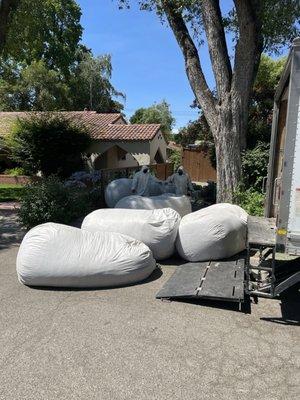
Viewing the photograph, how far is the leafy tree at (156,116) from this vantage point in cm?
6906

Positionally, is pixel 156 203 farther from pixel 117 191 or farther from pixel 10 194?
pixel 10 194

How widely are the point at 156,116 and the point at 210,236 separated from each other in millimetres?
65169

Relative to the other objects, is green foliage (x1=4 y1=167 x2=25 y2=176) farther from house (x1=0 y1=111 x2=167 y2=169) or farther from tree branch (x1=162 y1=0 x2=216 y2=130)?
tree branch (x1=162 y1=0 x2=216 y2=130)

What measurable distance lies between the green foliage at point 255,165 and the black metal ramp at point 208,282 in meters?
5.17

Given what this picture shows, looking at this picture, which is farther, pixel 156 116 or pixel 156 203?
pixel 156 116

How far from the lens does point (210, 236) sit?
6.55 m

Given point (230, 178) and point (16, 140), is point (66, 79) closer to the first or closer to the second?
point (16, 140)

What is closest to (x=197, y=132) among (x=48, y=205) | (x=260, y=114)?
(x=260, y=114)

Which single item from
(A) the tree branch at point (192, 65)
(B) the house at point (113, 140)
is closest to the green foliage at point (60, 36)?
(B) the house at point (113, 140)

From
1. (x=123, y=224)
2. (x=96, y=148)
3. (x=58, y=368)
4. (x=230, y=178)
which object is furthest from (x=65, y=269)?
(x=96, y=148)

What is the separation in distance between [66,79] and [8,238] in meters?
36.5

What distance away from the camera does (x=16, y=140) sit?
20672 mm

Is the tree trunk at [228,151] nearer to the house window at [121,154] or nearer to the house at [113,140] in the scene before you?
the house at [113,140]

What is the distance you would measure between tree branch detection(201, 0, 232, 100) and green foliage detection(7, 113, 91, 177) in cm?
1149
